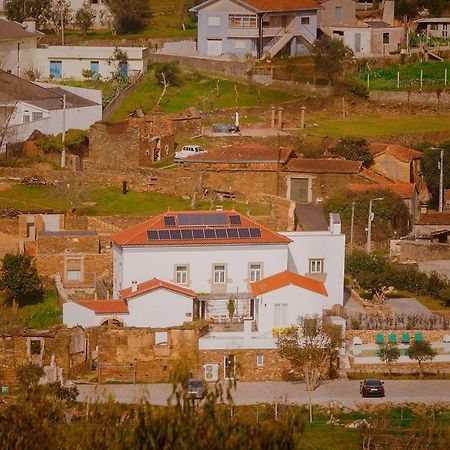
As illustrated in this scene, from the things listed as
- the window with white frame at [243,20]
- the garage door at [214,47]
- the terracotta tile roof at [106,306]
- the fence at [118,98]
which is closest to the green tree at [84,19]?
the garage door at [214,47]

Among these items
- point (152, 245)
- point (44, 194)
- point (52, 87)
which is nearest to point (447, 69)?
point (52, 87)

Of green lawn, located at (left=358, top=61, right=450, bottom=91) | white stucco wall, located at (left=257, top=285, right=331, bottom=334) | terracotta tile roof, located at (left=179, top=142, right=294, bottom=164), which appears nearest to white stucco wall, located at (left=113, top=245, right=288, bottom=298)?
white stucco wall, located at (left=257, top=285, right=331, bottom=334)

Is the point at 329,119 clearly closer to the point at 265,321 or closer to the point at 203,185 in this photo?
the point at 203,185

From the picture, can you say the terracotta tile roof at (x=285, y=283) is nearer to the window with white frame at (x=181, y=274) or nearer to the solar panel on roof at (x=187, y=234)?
the window with white frame at (x=181, y=274)

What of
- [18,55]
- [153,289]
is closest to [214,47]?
[18,55]

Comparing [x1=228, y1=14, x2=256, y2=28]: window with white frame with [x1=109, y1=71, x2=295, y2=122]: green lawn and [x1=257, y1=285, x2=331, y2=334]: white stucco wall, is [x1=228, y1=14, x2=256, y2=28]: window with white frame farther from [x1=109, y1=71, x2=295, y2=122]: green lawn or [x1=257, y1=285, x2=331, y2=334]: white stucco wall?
[x1=257, y1=285, x2=331, y2=334]: white stucco wall

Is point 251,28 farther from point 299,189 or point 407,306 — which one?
point 407,306
